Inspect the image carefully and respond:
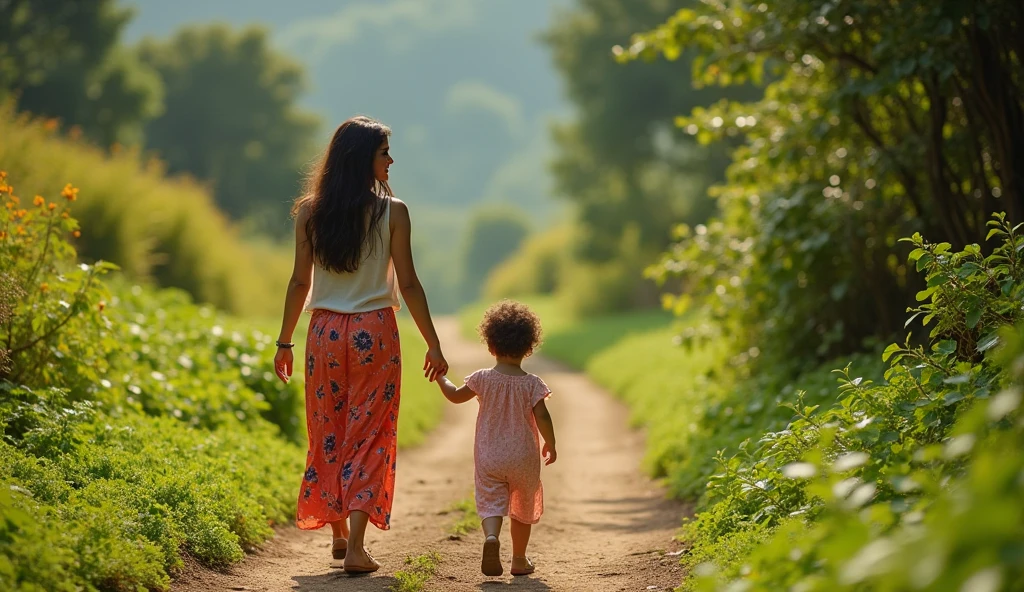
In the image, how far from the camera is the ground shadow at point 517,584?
4801 millimetres

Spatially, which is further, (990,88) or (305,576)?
(990,88)

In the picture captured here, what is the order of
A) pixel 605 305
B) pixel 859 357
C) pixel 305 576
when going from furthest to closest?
1. pixel 605 305
2. pixel 859 357
3. pixel 305 576

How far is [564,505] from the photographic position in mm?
7820

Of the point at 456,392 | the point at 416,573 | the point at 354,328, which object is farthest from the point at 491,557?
the point at 354,328

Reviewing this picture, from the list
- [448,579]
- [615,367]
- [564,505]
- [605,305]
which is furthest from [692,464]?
[605,305]

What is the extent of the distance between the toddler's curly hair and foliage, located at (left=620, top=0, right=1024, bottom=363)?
3559 mm

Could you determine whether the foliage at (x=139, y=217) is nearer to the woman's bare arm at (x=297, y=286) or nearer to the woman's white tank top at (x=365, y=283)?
the woman's bare arm at (x=297, y=286)

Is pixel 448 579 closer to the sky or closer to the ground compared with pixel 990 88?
closer to the ground

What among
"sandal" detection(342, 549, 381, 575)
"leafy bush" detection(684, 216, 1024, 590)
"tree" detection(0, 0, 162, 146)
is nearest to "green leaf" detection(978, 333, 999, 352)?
"leafy bush" detection(684, 216, 1024, 590)

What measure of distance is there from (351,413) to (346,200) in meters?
1.11

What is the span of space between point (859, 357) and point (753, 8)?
10.3 ft

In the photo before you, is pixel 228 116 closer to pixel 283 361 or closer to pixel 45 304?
pixel 45 304

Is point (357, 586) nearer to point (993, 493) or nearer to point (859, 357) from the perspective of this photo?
point (993, 493)

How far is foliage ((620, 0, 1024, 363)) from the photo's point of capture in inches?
289
